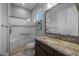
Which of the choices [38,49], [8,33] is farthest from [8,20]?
[38,49]

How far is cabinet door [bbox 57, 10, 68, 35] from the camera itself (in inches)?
50.6

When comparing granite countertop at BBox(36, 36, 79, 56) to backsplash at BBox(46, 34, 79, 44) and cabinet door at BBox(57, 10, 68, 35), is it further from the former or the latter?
cabinet door at BBox(57, 10, 68, 35)

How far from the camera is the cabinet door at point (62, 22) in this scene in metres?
1.28

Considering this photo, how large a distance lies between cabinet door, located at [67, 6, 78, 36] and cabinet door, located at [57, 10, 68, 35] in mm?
58

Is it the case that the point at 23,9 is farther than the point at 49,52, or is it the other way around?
the point at 23,9

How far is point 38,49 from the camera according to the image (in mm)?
1329

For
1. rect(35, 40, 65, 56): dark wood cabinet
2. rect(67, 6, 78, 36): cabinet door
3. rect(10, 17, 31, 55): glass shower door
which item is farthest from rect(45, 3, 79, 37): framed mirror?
rect(10, 17, 31, 55): glass shower door

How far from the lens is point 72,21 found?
120 cm

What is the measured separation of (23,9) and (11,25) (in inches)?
11.0

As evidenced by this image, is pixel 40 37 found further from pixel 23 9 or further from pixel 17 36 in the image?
pixel 23 9

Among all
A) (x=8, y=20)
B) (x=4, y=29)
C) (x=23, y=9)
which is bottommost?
(x=4, y=29)

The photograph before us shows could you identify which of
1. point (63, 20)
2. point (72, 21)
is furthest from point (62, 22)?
point (72, 21)

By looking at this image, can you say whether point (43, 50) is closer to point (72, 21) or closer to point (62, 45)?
point (62, 45)

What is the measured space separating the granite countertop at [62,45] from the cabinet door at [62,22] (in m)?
0.14
